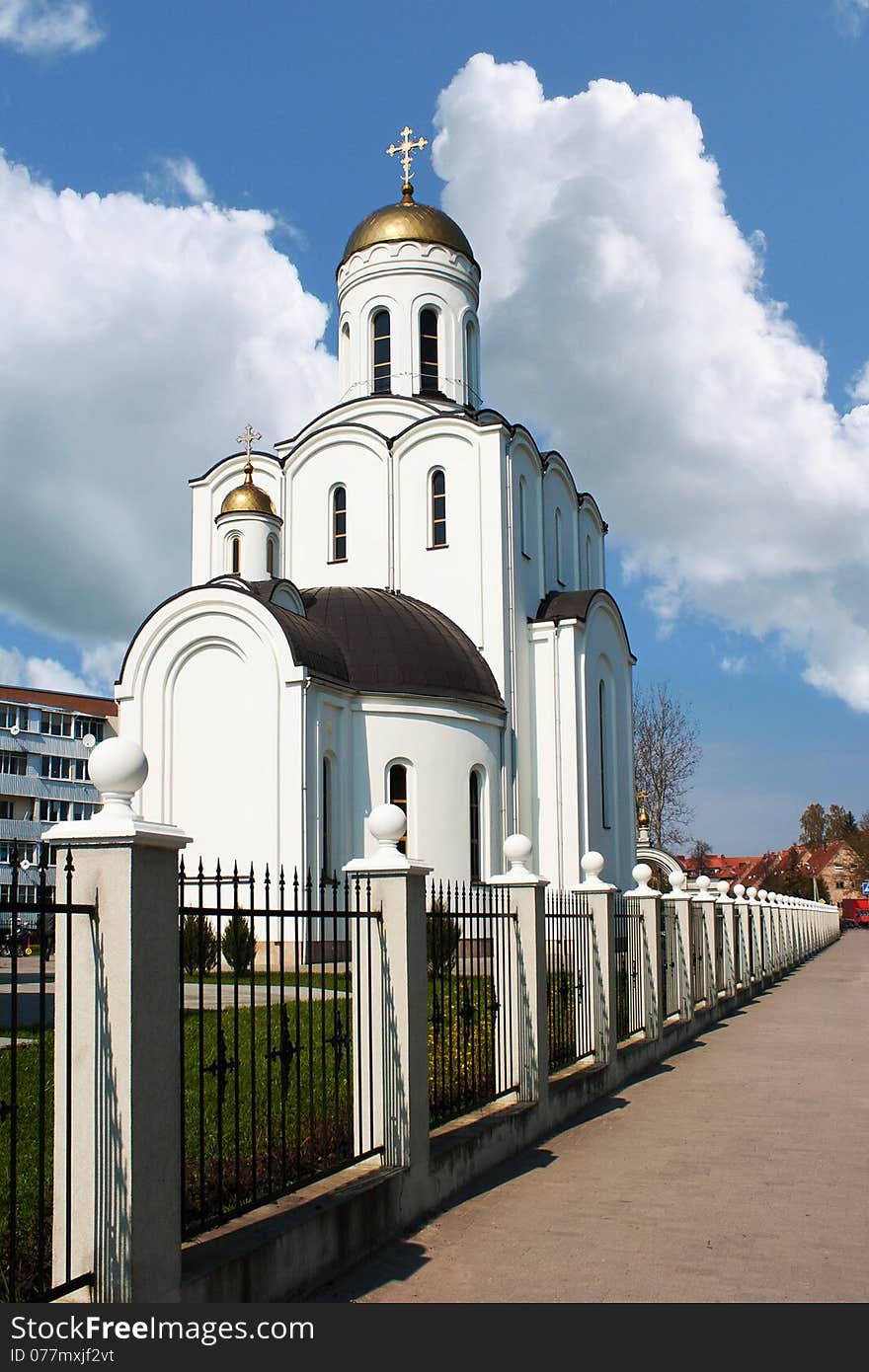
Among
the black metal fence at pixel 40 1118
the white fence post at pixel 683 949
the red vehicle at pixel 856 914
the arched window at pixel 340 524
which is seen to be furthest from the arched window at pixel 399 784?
the red vehicle at pixel 856 914

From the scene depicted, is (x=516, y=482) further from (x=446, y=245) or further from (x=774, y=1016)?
(x=774, y=1016)

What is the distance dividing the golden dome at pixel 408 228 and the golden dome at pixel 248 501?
26.4 ft

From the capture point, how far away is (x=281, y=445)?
29141 mm

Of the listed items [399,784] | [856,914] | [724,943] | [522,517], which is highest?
[522,517]

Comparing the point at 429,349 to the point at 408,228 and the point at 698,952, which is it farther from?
the point at 698,952

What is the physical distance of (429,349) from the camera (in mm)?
30125

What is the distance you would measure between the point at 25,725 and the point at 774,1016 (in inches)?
1833

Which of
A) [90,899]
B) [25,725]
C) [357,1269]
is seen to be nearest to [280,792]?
[357,1269]

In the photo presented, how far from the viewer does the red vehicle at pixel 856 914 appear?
8126 cm

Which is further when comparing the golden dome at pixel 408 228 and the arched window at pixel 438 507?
the golden dome at pixel 408 228

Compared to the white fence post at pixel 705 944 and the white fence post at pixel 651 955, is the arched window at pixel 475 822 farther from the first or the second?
the white fence post at pixel 651 955

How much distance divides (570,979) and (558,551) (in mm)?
21049

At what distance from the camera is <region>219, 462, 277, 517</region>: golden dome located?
1013 inches

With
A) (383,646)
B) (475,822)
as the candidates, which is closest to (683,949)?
(475,822)
